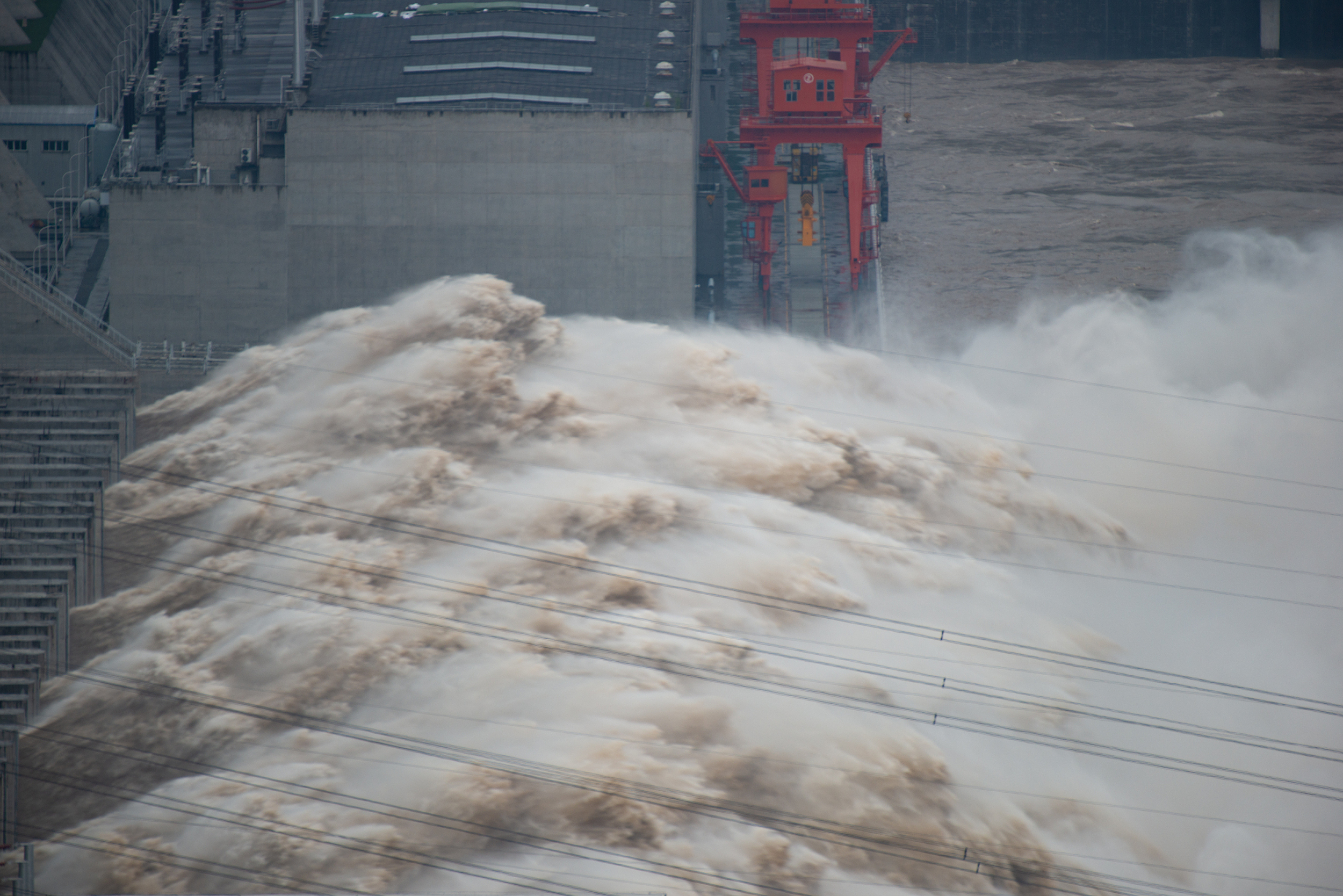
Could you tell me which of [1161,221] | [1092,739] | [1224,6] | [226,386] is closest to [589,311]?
[226,386]

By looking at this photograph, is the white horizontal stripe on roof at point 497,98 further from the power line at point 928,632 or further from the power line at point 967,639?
the power line at point 967,639

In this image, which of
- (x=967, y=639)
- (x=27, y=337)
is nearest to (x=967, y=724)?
(x=967, y=639)

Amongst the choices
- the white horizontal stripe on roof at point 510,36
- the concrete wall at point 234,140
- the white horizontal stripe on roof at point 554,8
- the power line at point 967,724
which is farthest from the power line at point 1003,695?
the white horizontal stripe on roof at point 554,8

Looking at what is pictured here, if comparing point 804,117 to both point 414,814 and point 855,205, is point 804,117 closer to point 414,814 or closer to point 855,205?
point 855,205

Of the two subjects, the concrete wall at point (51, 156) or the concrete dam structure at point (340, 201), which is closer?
the concrete dam structure at point (340, 201)

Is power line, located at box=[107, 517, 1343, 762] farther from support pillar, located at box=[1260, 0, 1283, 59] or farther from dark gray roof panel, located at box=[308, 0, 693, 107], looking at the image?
support pillar, located at box=[1260, 0, 1283, 59]
